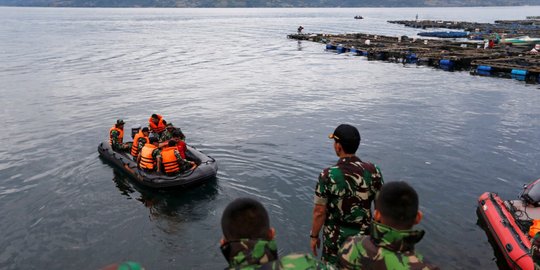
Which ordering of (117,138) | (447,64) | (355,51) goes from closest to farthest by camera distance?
(117,138) → (447,64) → (355,51)

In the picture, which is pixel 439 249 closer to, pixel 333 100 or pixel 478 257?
pixel 478 257

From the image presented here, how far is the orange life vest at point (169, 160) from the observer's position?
14.1 metres

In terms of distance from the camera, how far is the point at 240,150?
19.0 meters

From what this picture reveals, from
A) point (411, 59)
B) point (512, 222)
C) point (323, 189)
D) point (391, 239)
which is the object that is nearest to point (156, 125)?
point (323, 189)

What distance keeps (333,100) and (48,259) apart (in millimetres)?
23210

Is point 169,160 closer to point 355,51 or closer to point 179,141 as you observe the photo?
point 179,141

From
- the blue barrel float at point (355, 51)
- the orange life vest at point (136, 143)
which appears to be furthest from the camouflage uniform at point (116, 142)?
the blue barrel float at point (355, 51)

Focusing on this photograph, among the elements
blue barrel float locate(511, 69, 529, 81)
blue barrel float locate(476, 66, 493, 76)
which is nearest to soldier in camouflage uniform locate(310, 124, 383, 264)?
blue barrel float locate(511, 69, 529, 81)

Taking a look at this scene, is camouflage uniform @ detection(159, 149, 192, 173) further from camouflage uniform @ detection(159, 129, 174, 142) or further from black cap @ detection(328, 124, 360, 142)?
black cap @ detection(328, 124, 360, 142)

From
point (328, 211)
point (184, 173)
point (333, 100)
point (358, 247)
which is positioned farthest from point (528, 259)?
point (333, 100)

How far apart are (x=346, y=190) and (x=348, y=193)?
0.18 feet

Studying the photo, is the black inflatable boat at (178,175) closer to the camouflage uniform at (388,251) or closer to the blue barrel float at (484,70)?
the camouflage uniform at (388,251)

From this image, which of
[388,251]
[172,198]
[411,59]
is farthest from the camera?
[411,59]

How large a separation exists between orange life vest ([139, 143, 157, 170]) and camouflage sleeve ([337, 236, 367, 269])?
11725 millimetres
